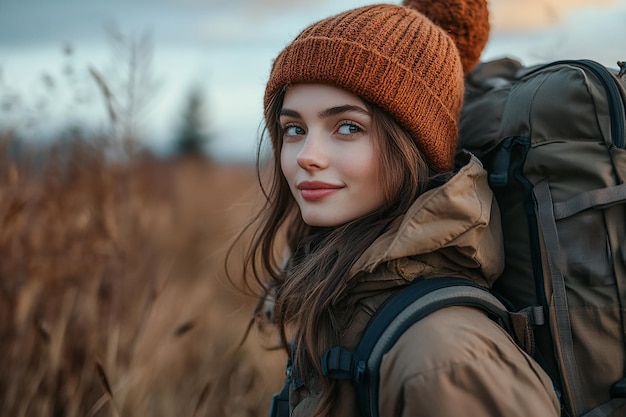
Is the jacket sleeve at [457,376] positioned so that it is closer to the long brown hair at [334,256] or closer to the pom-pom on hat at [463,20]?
the long brown hair at [334,256]

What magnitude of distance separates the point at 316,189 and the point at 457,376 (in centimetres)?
82

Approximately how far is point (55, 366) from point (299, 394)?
169 cm

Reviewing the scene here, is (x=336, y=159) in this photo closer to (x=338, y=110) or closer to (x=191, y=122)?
(x=338, y=110)

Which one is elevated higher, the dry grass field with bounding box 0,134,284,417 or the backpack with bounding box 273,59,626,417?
the backpack with bounding box 273,59,626,417

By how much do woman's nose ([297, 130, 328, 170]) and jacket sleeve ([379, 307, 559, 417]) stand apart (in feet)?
2.17

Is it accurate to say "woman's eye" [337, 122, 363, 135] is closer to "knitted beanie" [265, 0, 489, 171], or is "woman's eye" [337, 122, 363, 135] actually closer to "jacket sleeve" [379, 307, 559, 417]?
"knitted beanie" [265, 0, 489, 171]

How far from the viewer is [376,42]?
6.91 ft

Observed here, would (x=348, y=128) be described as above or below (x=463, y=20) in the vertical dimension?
below

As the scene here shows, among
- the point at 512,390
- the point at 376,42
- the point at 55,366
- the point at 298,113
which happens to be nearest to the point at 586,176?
the point at 512,390

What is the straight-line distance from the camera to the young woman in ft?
5.16

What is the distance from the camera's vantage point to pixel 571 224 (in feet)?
5.91

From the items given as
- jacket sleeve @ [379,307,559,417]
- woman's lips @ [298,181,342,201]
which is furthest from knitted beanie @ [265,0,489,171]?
jacket sleeve @ [379,307,559,417]

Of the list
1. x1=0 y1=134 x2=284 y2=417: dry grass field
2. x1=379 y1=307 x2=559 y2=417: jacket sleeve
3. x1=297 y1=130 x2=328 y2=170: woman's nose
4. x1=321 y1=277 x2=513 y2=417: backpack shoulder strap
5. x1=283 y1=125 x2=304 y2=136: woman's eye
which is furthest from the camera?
x1=0 y1=134 x2=284 y2=417: dry grass field

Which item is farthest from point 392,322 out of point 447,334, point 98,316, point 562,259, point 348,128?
point 98,316
